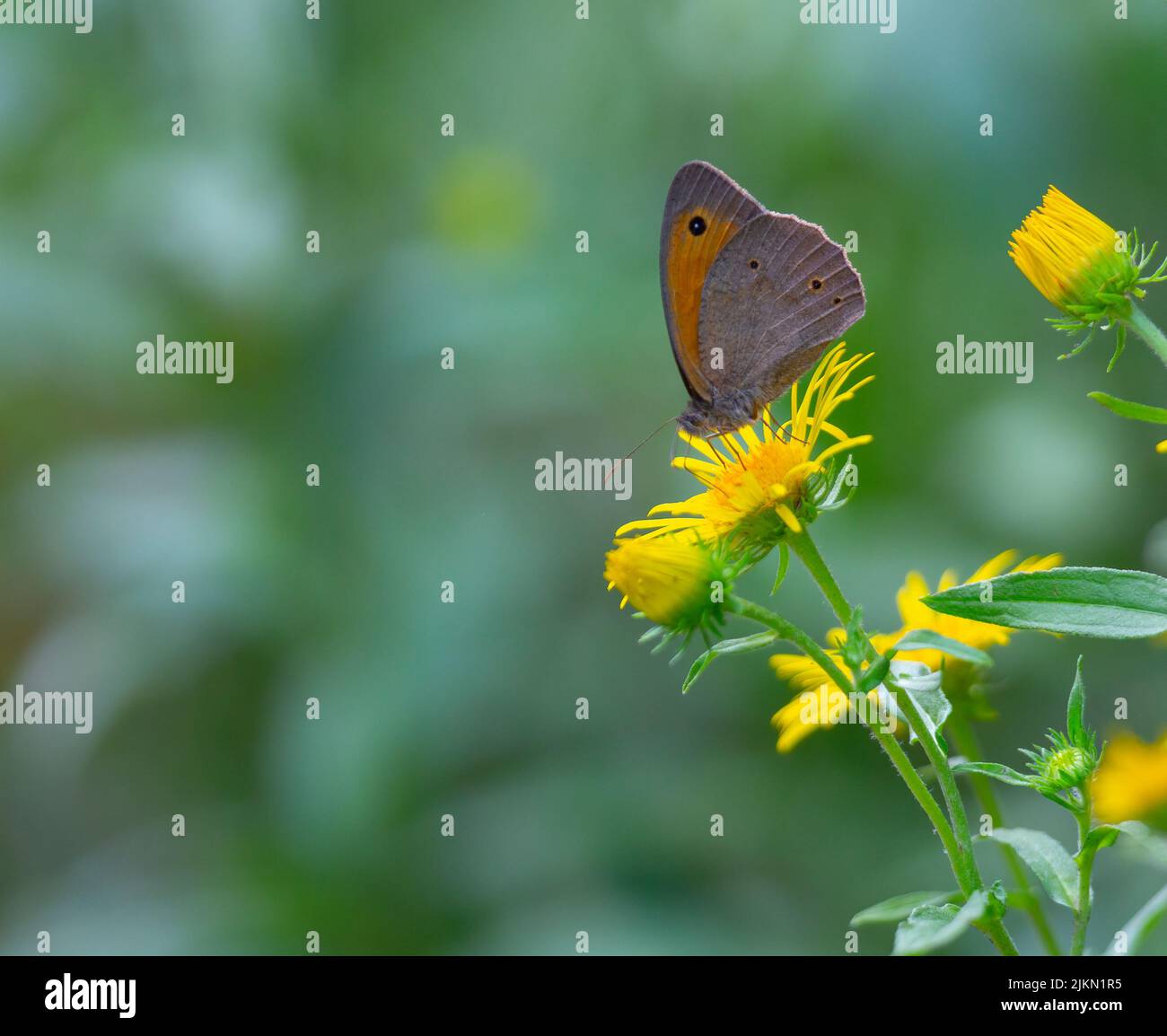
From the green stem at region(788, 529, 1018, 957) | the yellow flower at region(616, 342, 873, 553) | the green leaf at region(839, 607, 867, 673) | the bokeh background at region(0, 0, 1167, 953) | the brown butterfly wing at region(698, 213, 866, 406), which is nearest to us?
the green stem at region(788, 529, 1018, 957)

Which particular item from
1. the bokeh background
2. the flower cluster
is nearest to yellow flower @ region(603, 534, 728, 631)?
the flower cluster

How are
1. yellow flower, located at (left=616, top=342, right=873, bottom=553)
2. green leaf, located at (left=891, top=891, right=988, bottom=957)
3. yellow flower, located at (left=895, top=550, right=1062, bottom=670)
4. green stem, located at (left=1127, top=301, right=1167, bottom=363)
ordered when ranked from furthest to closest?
yellow flower, located at (left=895, top=550, right=1062, bottom=670) → yellow flower, located at (left=616, top=342, right=873, bottom=553) → green stem, located at (left=1127, top=301, right=1167, bottom=363) → green leaf, located at (left=891, top=891, right=988, bottom=957)

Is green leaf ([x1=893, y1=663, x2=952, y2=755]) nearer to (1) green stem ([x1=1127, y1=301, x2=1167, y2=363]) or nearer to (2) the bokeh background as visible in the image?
(1) green stem ([x1=1127, y1=301, x2=1167, y2=363])

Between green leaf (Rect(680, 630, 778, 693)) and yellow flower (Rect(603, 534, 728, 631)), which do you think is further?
yellow flower (Rect(603, 534, 728, 631))

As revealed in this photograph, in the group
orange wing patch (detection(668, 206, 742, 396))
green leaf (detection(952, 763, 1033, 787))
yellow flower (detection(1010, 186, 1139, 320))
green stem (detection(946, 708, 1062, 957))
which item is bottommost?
green stem (detection(946, 708, 1062, 957))

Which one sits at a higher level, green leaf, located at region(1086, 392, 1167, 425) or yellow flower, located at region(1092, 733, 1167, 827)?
green leaf, located at region(1086, 392, 1167, 425)

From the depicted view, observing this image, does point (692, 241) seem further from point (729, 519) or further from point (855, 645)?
point (855, 645)
